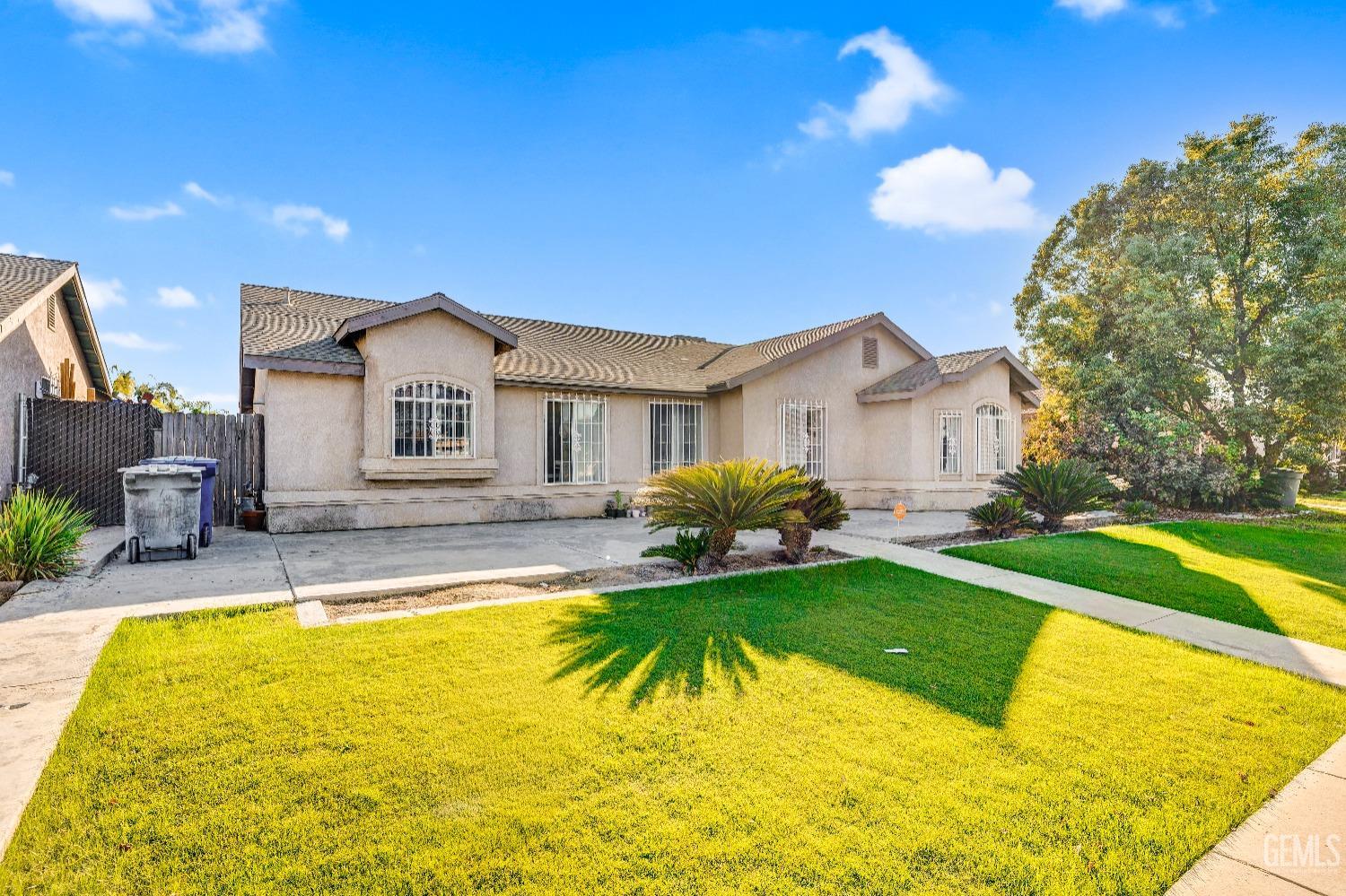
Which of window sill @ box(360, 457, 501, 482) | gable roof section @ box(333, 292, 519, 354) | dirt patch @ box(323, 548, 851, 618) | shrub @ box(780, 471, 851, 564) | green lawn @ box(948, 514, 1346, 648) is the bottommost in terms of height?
green lawn @ box(948, 514, 1346, 648)

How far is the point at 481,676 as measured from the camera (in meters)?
4.46

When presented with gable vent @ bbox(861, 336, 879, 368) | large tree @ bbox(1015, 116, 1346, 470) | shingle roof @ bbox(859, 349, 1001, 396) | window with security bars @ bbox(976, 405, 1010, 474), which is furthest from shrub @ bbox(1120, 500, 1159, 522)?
gable vent @ bbox(861, 336, 879, 368)

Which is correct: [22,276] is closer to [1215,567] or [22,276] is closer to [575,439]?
[575,439]

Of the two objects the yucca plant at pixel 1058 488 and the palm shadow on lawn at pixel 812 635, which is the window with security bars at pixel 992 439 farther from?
the palm shadow on lawn at pixel 812 635

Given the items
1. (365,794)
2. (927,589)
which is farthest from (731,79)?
(365,794)

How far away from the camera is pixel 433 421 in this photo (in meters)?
12.6

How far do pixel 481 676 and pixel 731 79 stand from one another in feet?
44.2

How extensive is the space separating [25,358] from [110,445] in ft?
7.09

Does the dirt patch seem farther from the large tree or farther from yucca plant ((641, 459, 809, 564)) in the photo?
the large tree

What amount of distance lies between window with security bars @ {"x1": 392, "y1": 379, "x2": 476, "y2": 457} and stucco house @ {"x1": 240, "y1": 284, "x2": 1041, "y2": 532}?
3cm

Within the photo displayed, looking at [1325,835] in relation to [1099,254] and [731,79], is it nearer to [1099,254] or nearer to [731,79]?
[731,79]

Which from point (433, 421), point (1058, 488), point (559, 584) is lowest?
point (559, 584)

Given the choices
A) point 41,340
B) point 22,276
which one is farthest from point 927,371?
point 41,340

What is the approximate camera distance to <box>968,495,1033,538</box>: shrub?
11.8 meters
